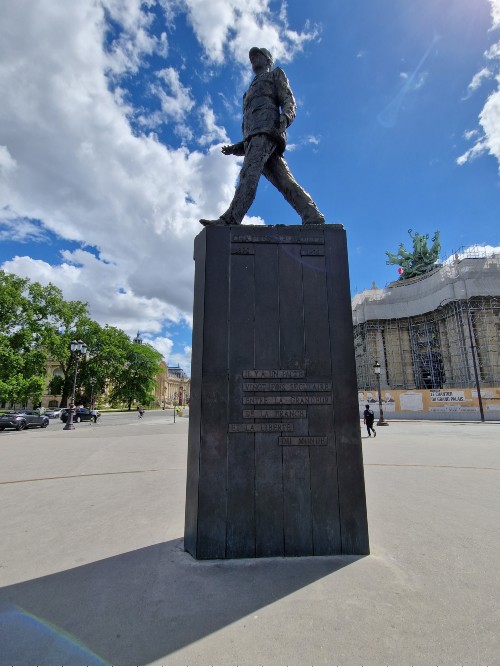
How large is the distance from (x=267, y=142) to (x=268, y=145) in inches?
1.4

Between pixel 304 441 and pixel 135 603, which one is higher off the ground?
pixel 304 441

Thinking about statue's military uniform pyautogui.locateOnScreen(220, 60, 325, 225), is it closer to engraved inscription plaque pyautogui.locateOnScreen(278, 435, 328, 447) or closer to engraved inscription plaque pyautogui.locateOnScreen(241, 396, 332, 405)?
engraved inscription plaque pyautogui.locateOnScreen(241, 396, 332, 405)

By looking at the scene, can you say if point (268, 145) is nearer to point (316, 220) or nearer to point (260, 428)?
point (316, 220)

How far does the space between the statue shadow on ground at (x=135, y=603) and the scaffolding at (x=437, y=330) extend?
36.3 metres

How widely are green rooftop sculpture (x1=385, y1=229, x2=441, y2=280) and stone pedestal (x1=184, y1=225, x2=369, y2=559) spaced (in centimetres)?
5334

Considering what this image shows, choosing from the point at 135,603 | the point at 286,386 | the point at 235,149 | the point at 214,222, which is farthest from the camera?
the point at 235,149

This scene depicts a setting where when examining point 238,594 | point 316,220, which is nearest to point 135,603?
point 238,594

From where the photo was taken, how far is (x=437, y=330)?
42375mm

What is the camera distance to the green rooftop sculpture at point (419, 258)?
5184cm

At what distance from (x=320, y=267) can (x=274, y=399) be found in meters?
1.47

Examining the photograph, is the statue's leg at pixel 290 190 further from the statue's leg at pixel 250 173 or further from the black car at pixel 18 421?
the black car at pixel 18 421

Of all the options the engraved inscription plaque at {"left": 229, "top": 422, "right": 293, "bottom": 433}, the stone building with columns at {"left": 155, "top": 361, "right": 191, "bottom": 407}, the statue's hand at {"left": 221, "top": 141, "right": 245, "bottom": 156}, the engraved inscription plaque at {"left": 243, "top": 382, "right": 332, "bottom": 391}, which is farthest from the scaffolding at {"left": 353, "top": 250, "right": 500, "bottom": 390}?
the stone building with columns at {"left": 155, "top": 361, "right": 191, "bottom": 407}

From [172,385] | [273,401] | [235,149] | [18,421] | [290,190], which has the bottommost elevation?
[18,421]

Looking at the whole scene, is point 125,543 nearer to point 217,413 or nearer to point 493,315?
point 217,413
